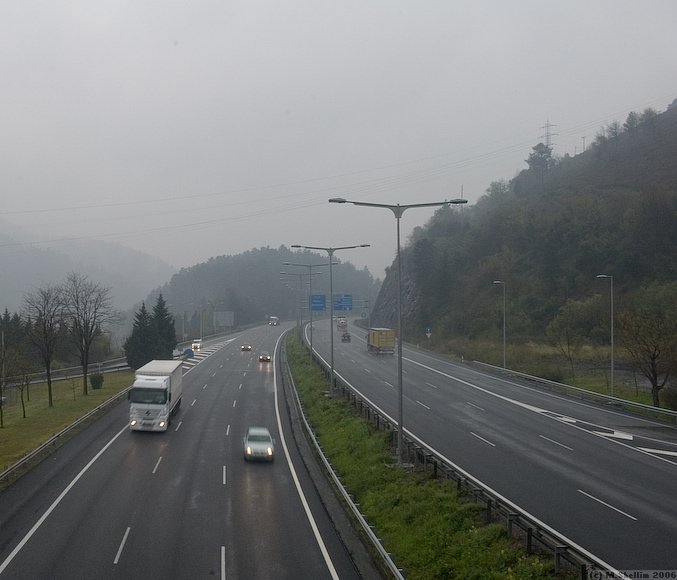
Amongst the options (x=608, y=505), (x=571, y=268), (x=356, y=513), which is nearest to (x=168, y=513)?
(x=356, y=513)

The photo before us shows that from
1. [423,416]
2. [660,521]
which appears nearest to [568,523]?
[660,521]

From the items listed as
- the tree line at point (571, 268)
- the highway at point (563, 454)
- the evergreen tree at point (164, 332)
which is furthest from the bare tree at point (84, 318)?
the tree line at point (571, 268)

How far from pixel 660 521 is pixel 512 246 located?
87.4 m

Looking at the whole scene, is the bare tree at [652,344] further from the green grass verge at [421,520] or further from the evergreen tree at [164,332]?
the evergreen tree at [164,332]

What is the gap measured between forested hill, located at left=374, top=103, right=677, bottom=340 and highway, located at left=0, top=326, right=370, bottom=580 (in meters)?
45.4

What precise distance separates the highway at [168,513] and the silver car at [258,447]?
348 millimetres

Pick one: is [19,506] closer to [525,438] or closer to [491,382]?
[525,438]

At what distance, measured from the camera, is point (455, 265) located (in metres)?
112

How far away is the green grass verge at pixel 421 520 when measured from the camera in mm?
14305

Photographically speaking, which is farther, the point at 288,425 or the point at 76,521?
the point at 288,425

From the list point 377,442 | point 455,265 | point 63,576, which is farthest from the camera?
point 455,265

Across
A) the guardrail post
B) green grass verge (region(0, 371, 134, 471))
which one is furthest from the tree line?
green grass verge (region(0, 371, 134, 471))

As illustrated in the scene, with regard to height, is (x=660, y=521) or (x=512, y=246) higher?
(x=512, y=246)

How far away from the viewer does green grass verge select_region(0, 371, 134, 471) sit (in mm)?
30719
